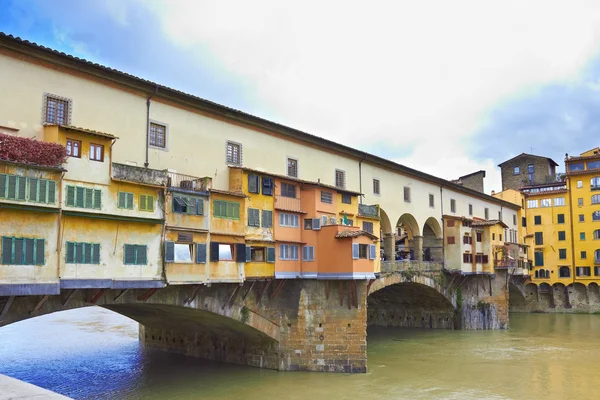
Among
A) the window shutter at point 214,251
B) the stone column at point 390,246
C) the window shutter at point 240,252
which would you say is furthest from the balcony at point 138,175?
the stone column at point 390,246

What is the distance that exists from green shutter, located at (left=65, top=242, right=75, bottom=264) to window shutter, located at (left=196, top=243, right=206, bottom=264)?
510 centimetres

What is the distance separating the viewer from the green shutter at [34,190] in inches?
656

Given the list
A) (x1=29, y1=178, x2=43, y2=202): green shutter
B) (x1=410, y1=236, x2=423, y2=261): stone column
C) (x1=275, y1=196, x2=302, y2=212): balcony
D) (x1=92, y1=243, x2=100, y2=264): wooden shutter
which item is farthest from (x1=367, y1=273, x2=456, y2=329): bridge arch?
(x1=29, y1=178, x2=43, y2=202): green shutter

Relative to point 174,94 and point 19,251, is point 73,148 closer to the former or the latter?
point 19,251

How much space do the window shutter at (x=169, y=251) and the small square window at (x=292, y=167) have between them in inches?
391

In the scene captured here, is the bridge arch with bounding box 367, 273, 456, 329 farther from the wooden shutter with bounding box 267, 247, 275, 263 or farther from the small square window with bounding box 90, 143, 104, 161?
the small square window with bounding box 90, 143, 104, 161

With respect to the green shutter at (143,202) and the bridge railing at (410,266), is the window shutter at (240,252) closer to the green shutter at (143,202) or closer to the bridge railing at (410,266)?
the green shutter at (143,202)

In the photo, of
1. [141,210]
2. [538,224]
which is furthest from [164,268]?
[538,224]

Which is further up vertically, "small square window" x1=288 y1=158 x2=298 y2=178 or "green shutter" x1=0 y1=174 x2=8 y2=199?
"small square window" x1=288 y1=158 x2=298 y2=178

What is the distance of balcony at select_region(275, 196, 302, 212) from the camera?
2609 cm

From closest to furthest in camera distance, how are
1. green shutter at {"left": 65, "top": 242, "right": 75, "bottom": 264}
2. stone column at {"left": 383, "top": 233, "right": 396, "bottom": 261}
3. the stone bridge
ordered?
green shutter at {"left": 65, "top": 242, "right": 75, "bottom": 264} < the stone bridge < stone column at {"left": 383, "top": 233, "right": 396, "bottom": 261}

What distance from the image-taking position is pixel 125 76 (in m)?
21.3

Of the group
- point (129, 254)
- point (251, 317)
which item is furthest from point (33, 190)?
point (251, 317)

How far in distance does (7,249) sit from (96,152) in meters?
4.35
